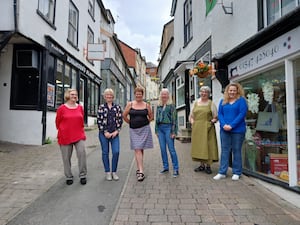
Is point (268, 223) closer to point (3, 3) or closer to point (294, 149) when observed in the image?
Result: point (294, 149)

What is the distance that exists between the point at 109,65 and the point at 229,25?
14593 millimetres

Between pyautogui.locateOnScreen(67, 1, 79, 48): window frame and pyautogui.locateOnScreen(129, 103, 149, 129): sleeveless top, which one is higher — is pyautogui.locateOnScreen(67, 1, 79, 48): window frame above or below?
above

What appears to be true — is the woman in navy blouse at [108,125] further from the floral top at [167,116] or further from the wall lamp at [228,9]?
the wall lamp at [228,9]

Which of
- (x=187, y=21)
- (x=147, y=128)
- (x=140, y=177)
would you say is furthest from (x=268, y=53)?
(x=187, y=21)

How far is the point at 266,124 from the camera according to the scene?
4.84 meters

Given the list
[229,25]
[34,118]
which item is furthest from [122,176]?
[34,118]

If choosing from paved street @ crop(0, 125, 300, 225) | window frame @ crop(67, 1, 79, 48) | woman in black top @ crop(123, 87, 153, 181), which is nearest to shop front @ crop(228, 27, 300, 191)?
paved street @ crop(0, 125, 300, 225)

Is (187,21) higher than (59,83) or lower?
higher

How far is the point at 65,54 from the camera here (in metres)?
10.9

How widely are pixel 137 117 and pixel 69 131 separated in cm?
125

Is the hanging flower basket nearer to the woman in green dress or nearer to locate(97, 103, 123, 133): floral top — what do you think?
the woman in green dress

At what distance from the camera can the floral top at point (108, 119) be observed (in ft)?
15.5

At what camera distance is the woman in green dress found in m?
5.12

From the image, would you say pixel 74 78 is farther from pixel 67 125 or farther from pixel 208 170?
pixel 208 170
